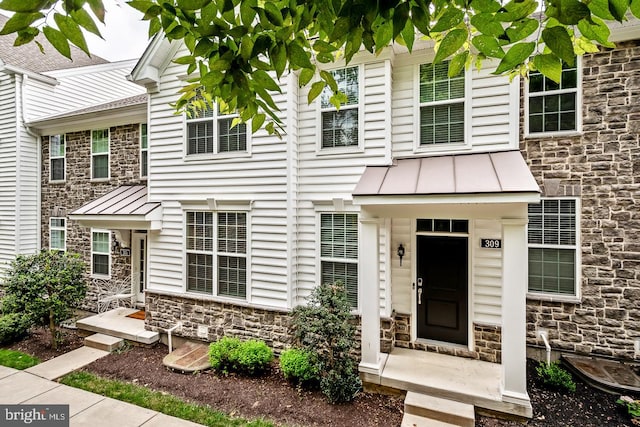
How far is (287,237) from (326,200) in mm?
1084

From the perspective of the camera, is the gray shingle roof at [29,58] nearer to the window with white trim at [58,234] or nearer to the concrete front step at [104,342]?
the window with white trim at [58,234]

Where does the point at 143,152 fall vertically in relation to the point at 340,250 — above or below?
above

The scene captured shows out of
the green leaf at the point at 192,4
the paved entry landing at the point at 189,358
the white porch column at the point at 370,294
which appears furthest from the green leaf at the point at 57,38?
the paved entry landing at the point at 189,358

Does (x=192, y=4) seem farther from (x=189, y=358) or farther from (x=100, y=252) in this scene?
(x=100, y=252)

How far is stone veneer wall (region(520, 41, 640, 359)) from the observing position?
18.1 feet

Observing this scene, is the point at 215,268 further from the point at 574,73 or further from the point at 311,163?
the point at 574,73

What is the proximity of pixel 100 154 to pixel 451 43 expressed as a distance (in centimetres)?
1084

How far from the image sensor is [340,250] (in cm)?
640

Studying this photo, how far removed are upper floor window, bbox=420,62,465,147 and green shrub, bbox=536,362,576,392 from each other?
4.16 m

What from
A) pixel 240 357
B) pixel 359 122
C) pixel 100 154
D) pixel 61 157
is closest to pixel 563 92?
pixel 359 122

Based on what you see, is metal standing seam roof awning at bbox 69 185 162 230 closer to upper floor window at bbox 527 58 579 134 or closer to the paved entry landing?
the paved entry landing

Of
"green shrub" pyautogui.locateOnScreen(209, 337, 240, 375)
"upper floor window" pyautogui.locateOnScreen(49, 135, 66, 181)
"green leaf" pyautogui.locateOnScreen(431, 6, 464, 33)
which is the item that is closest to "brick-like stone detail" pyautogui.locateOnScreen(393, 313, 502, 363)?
"green shrub" pyautogui.locateOnScreen(209, 337, 240, 375)

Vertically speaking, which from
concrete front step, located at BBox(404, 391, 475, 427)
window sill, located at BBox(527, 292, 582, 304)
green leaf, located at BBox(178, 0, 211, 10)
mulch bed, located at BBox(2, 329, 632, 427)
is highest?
green leaf, located at BBox(178, 0, 211, 10)

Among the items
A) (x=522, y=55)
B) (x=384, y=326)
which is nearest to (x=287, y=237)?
(x=384, y=326)
